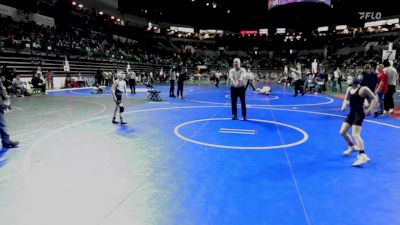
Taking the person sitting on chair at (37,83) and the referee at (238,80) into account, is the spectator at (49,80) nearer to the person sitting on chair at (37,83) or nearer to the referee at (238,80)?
the person sitting on chair at (37,83)

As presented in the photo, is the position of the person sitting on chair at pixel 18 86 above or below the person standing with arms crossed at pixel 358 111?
above

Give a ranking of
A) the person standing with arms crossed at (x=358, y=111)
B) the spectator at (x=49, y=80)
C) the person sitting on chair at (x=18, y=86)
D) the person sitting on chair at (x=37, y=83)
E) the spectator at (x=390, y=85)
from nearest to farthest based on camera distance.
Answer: the person standing with arms crossed at (x=358, y=111), the spectator at (x=390, y=85), the person sitting on chair at (x=18, y=86), the person sitting on chair at (x=37, y=83), the spectator at (x=49, y=80)

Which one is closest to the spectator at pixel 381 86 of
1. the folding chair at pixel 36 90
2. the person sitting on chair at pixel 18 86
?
the person sitting on chair at pixel 18 86

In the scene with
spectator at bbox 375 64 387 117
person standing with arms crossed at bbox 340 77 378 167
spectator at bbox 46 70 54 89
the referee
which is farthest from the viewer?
spectator at bbox 46 70 54 89

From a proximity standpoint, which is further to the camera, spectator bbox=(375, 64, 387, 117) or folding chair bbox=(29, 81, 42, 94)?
folding chair bbox=(29, 81, 42, 94)

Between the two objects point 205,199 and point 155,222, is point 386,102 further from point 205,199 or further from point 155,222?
point 155,222

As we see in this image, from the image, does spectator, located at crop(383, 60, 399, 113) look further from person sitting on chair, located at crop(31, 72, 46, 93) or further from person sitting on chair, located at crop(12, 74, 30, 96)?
person sitting on chair, located at crop(31, 72, 46, 93)

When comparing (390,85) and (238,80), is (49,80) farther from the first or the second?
(390,85)

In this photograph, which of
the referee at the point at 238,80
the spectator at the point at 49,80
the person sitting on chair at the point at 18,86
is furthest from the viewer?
the spectator at the point at 49,80

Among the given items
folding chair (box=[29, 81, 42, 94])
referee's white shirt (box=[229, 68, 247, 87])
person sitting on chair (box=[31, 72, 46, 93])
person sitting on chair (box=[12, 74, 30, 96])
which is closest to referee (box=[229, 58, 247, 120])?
referee's white shirt (box=[229, 68, 247, 87])

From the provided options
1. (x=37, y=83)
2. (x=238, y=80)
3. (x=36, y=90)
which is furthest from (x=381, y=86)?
(x=36, y=90)

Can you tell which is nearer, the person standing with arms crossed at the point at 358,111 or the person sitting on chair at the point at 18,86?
the person standing with arms crossed at the point at 358,111

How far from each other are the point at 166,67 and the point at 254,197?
4693 cm

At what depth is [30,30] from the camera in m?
26.8
